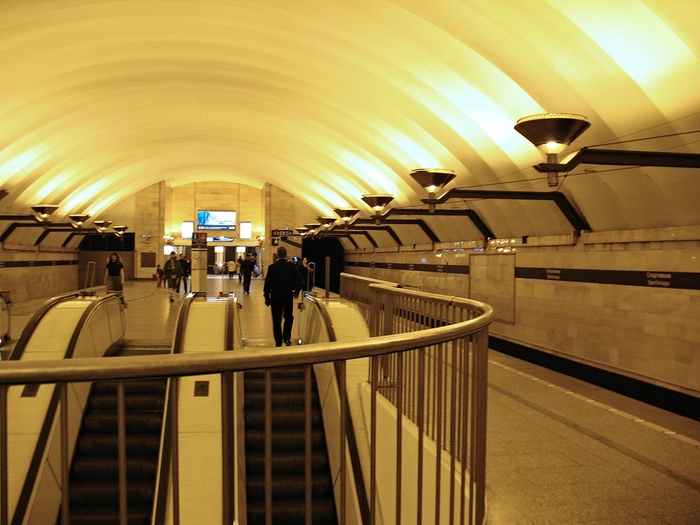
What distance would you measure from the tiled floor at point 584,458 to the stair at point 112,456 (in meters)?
4.18

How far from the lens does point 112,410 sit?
809 centimetres

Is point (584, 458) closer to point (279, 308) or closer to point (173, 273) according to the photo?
point (279, 308)

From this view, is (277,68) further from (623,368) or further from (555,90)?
(623,368)

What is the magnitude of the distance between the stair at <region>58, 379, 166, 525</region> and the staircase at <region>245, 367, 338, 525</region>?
1.24 metres

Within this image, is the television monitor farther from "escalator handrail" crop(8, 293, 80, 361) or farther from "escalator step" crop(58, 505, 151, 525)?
"escalator step" crop(58, 505, 151, 525)

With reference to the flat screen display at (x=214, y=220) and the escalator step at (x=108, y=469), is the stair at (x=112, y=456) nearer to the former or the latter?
the escalator step at (x=108, y=469)

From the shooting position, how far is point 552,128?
6770 mm

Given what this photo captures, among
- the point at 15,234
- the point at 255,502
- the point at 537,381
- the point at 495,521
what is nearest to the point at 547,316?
the point at 537,381

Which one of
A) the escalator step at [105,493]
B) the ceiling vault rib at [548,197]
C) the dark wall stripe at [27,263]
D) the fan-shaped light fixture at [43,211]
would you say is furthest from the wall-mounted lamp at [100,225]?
the escalator step at [105,493]

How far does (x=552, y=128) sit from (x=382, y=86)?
7644 millimetres

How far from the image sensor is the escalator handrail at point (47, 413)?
5.91 metres

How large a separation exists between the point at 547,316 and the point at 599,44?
210 inches

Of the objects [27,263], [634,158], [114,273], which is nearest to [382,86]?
[634,158]

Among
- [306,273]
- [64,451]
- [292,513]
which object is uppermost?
[64,451]
